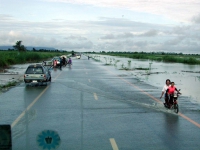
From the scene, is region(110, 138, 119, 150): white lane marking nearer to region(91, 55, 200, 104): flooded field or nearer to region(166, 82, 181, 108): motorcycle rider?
region(166, 82, 181, 108): motorcycle rider

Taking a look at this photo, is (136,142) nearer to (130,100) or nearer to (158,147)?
(158,147)

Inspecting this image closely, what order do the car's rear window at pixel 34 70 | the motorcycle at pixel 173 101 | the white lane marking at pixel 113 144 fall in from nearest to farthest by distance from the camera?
the white lane marking at pixel 113 144, the motorcycle at pixel 173 101, the car's rear window at pixel 34 70

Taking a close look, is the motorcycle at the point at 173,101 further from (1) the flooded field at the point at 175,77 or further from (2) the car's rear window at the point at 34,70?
(2) the car's rear window at the point at 34,70

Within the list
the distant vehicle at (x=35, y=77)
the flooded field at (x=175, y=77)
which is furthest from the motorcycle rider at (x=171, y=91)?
the distant vehicle at (x=35, y=77)

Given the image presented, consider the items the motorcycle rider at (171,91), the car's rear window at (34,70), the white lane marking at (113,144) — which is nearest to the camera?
the white lane marking at (113,144)

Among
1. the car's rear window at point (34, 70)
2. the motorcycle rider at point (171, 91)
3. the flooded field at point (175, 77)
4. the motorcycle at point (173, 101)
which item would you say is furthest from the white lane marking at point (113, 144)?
the car's rear window at point (34, 70)

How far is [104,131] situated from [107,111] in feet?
11.7

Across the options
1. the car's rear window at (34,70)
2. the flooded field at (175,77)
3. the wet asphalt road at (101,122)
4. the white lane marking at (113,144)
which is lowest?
the flooded field at (175,77)

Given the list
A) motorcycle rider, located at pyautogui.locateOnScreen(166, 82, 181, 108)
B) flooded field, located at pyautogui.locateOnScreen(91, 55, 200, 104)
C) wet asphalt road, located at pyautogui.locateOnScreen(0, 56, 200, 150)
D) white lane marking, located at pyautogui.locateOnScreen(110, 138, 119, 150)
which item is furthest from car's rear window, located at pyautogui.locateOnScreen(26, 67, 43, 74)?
white lane marking, located at pyautogui.locateOnScreen(110, 138, 119, 150)

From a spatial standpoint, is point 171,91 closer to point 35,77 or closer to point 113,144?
point 113,144

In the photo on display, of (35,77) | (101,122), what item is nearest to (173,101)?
(101,122)

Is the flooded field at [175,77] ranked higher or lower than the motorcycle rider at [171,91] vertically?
lower

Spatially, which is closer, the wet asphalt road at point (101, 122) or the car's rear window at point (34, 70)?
the wet asphalt road at point (101, 122)

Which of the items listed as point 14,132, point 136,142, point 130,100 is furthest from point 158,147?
point 130,100
